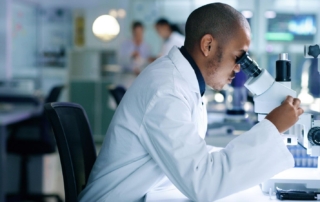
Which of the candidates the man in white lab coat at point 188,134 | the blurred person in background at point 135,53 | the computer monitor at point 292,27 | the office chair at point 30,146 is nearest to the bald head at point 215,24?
the man in white lab coat at point 188,134

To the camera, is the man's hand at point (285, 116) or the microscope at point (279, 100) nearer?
the man's hand at point (285, 116)

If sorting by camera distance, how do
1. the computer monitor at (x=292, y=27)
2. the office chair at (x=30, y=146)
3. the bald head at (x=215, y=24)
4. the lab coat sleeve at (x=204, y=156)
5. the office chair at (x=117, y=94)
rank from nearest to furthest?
the lab coat sleeve at (x=204, y=156) → the bald head at (x=215, y=24) → the office chair at (x=117, y=94) → the office chair at (x=30, y=146) → the computer monitor at (x=292, y=27)

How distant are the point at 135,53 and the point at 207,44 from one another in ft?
18.1

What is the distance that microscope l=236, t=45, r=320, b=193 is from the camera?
1551 mm

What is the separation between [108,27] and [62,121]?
5894 mm

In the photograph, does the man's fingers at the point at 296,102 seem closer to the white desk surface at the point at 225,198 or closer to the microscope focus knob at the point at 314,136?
the microscope focus knob at the point at 314,136

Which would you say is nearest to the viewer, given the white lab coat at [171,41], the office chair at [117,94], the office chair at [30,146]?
the office chair at [117,94]

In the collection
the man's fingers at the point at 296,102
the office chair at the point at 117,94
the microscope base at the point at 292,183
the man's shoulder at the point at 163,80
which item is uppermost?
the man's shoulder at the point at 163,80

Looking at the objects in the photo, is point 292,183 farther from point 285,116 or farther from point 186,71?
point 186,71

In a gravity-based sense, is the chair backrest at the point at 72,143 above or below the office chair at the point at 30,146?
above

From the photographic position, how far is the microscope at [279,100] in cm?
155

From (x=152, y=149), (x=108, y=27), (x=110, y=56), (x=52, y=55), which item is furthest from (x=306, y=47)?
(x=52, y=55)

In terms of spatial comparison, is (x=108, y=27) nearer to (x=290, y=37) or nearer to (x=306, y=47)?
(x=290, y=37)

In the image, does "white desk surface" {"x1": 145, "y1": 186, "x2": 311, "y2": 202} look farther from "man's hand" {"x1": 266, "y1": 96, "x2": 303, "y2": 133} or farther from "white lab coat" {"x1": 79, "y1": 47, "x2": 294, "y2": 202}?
"man's hand" {"x1": 266, "y1": 96, "x2": 303, "y2": 133}
